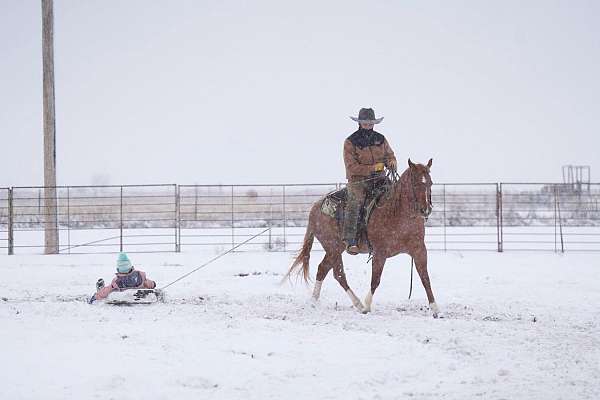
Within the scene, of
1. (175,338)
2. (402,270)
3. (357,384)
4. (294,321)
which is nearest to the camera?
(357,384)

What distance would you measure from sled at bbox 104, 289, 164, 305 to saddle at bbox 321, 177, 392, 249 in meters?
2.68

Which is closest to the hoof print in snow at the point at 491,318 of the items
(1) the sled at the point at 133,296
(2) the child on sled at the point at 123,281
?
(1) the sled at the point at 133,296

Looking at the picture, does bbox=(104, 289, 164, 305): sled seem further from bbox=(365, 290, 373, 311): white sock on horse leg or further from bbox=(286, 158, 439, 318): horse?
bbox=(365, 290, 373, 311): white sock on horse leg

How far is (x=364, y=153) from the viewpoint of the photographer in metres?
7.89

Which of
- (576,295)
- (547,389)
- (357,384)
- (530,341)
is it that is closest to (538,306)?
(576,295)

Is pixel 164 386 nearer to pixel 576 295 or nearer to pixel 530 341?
pixel 530 341

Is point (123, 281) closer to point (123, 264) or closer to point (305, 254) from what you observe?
point (123, 264)

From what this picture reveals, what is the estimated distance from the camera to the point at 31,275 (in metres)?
11.0

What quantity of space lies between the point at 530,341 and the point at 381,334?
1.45 m

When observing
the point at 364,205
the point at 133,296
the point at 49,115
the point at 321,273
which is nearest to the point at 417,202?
the point at 364,205

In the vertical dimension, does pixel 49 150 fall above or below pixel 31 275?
above

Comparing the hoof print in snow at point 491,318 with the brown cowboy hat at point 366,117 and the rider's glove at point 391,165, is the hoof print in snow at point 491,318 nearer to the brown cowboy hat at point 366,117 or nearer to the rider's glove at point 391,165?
the rider's glove at point 391,165

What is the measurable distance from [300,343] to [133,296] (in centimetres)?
309

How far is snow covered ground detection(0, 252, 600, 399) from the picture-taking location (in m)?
4.20
